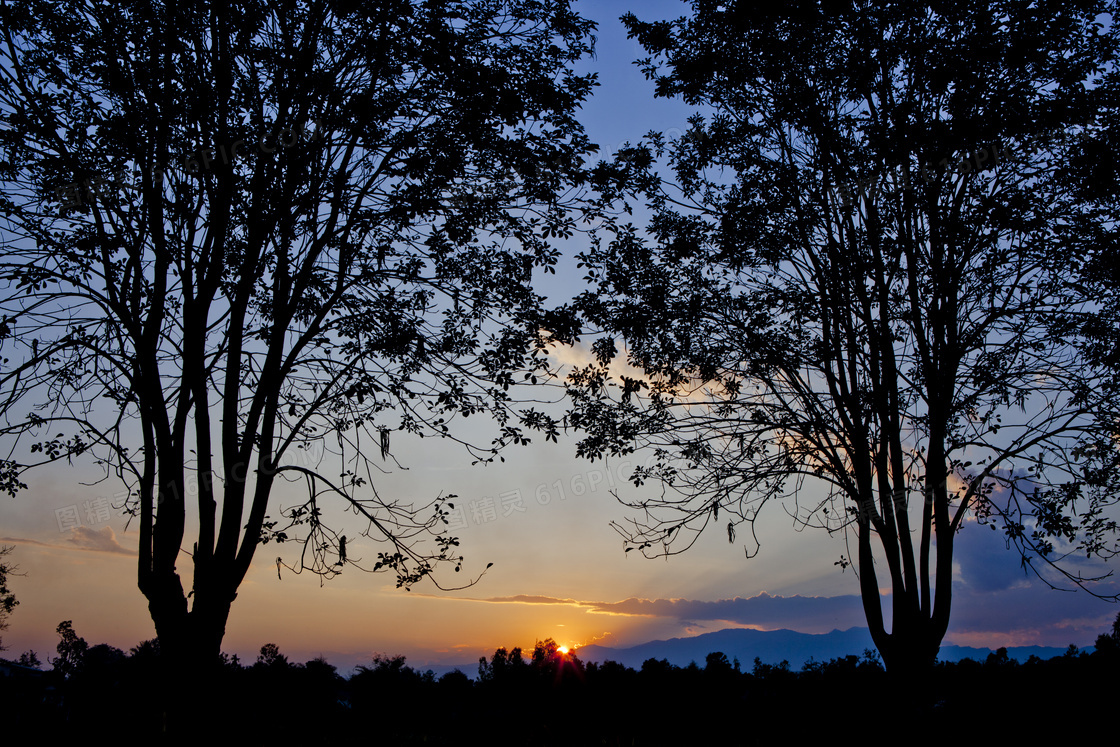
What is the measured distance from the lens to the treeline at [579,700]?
10.0 m

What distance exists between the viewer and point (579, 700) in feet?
37.7

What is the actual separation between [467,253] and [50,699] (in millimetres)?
9496

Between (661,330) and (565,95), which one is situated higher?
(565,95)

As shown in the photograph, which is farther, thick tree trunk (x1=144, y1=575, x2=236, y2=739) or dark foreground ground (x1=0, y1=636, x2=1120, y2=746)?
dark foreground ground (x1=0, y1=636, x2=1120, y2=746)

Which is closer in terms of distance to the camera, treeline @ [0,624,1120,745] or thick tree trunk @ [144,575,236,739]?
thick tree trunk @ [144,575,236,739]

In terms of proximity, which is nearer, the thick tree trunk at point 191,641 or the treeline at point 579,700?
the thick tree trunk at point 191,641

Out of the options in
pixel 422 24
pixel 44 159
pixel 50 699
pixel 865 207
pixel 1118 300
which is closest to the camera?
pixel 44 159

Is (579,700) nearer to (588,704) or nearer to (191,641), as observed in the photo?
(588,704)

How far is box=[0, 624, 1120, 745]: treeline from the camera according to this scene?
10.0 m

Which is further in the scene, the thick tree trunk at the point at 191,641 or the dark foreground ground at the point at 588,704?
the dark foreground ground at the point at 588,704

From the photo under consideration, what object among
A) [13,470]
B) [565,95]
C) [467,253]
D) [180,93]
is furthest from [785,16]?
[13,470]

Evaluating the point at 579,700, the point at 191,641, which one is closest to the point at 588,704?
the point at 579,700

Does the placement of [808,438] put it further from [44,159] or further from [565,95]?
[44,159]

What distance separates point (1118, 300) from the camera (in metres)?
12.4
